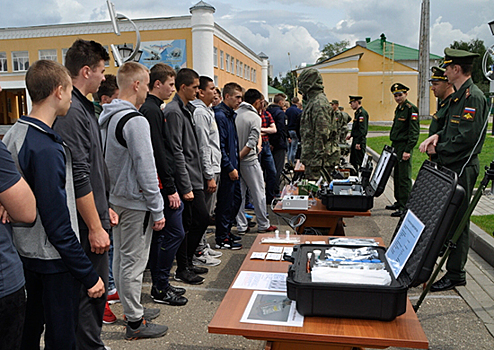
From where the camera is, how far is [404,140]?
7652mm

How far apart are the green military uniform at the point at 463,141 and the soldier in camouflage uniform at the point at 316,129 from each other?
1.73 m

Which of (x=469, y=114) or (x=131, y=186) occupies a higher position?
(x=469, y=114)

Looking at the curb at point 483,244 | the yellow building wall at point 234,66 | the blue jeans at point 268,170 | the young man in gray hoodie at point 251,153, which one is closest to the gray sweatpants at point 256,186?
the young man in gray hoodie at point 251,153

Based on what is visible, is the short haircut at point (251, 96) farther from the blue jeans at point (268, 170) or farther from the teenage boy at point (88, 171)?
the teenage boy at point (88, 171)

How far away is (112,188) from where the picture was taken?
10.6 ft

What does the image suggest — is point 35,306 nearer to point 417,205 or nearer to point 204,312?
point 204,312

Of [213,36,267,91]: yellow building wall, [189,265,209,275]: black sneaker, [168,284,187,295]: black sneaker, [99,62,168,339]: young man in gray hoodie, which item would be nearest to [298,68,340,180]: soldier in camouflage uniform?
[189,265,209,275]: black sneaker

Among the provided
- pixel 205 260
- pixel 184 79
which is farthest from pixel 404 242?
pixel 205 260

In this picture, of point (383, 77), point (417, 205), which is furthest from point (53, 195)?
point (383, 77)

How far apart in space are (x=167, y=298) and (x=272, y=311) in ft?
6.77

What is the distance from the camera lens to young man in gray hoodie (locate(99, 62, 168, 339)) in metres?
3.08

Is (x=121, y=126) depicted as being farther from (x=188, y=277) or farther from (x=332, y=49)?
(x=332, y=49)

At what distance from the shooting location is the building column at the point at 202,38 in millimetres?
34438

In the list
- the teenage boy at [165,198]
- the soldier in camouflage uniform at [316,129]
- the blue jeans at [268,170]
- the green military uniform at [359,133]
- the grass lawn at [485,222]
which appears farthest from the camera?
the green military uniform at [359,133]
